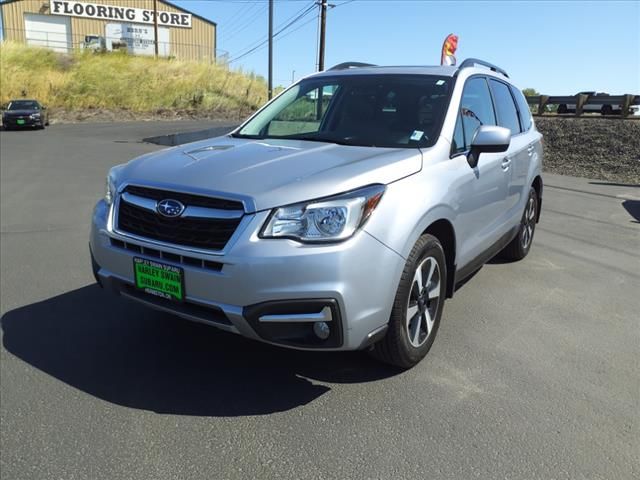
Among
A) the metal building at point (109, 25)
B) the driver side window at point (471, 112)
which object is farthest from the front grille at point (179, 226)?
the metal building at point (109, 25)

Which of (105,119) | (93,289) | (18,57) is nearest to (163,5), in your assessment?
(18,57)

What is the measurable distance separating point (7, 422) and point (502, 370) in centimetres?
279

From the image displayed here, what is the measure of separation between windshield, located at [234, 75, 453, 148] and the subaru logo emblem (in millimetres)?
1291

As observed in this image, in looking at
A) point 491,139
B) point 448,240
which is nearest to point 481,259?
point 448,240

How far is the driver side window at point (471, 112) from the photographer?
3.80 metres

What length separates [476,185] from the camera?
3852 millimetres

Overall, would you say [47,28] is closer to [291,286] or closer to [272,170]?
[272,170]

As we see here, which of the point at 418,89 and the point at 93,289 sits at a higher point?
the point at 418,89

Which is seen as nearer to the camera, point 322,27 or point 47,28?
point 322,27

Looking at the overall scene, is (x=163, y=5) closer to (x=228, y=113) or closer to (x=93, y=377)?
(x=228, y=113)

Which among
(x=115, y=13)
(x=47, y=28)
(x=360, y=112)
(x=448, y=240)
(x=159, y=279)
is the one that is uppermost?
(x=115, y=13)

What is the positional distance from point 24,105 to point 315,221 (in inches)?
1115

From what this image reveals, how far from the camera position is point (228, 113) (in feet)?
128

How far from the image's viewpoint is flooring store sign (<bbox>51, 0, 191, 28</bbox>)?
2290 inches
